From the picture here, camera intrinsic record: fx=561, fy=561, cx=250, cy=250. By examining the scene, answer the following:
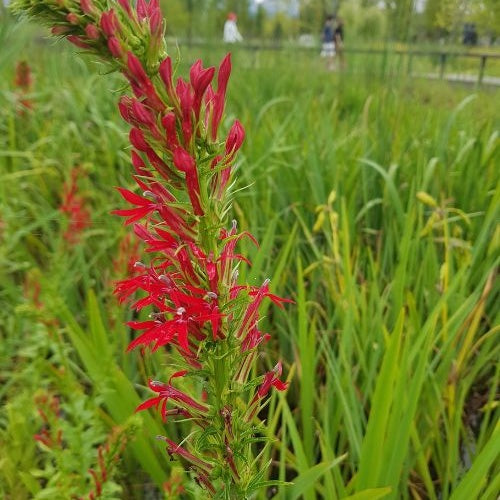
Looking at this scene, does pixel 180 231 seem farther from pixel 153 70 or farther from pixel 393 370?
pixel 393 370

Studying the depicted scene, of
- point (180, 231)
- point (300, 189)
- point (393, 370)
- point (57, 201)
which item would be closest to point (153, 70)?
point (180, 231)

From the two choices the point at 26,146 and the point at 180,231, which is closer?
the point at 180,231

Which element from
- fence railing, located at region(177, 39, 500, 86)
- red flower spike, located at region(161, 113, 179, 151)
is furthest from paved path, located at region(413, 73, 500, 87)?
red flower spike, located at region(161, 113, 179, 151)

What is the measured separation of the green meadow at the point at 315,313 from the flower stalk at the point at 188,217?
56mm

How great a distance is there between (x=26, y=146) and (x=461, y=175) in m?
2.15

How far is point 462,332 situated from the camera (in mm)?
1551

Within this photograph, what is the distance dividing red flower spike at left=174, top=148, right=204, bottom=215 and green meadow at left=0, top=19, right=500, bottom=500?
11 centimetres

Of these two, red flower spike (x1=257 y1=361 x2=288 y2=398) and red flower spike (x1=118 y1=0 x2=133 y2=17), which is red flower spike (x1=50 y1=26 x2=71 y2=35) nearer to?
red flower spike (x1=118 y1=0 x2=133 y2=17)

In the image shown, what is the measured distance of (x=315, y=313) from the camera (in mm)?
1613

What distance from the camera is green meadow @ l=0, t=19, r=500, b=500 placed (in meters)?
1.04

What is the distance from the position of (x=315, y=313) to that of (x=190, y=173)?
1120 millimetres

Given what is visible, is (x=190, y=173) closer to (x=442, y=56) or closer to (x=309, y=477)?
(x=309, y=477)

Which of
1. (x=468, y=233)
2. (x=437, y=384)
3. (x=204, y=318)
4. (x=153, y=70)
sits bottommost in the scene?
(x=437, y=384)

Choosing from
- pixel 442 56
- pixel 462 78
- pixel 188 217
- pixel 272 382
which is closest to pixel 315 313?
pixel 272 382
